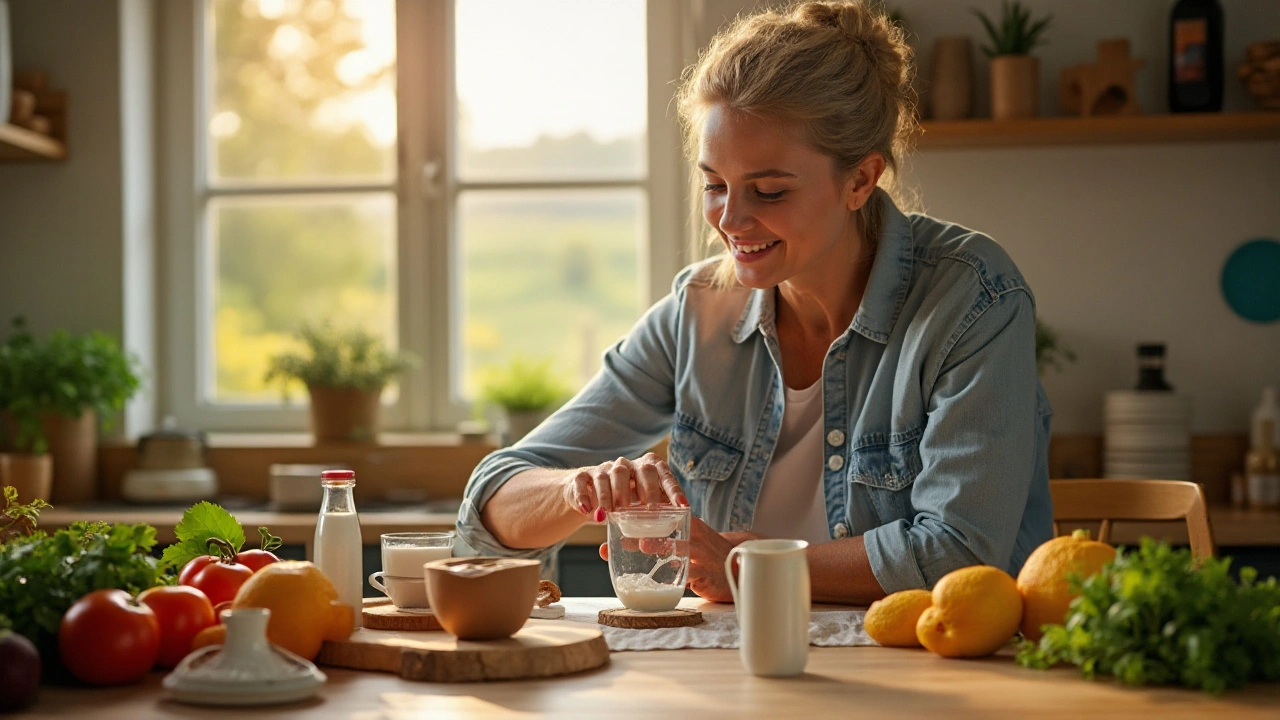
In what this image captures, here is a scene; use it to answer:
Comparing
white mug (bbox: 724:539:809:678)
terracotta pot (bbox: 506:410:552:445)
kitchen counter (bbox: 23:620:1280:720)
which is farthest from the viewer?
terracotta pot (bbox: 506:410:552:445)

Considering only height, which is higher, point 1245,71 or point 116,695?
point 1245,71

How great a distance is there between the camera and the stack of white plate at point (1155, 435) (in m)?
3.12

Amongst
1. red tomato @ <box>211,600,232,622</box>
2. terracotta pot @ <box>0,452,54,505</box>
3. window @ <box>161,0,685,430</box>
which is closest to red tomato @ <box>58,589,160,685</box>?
red tomato @ <box>211,600,232,622</box>

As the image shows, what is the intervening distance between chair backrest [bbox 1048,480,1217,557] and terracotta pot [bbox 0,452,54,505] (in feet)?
7.72

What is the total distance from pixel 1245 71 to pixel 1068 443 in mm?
985

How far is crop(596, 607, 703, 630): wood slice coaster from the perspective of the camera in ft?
4.40

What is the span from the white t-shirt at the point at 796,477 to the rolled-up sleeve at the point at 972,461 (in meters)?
0.19

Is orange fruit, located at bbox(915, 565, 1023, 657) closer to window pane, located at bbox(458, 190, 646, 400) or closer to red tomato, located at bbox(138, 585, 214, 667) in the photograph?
red tomato, located at bbox(138, 585, 214, 667)

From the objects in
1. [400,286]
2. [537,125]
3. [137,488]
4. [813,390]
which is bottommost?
[137,488]

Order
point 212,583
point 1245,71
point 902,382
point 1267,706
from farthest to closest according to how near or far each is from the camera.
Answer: point 1245,71, point 902,382, point 212,583, point 1267,706

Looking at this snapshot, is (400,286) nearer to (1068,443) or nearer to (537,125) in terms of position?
(537,125)

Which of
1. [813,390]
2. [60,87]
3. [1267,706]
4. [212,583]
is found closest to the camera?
[1267,706]

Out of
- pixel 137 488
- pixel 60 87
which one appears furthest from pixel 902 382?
pixel 60 87

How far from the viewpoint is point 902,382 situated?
1679 mm
